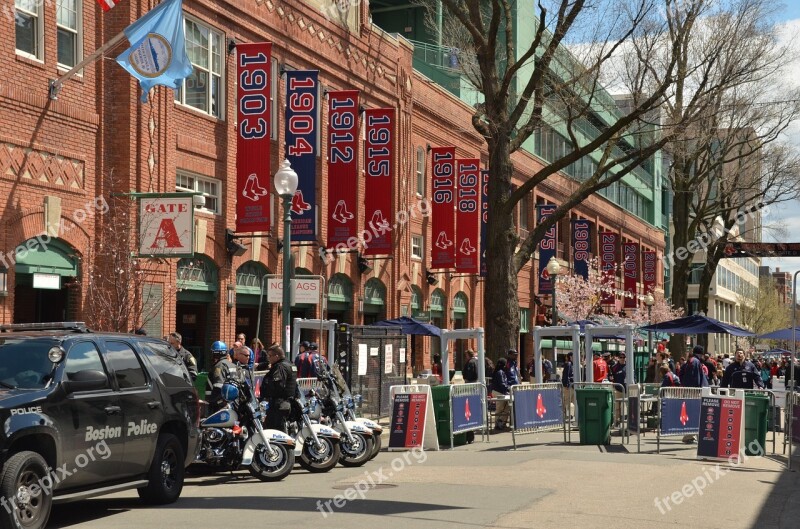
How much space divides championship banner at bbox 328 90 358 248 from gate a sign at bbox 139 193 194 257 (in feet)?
32.0

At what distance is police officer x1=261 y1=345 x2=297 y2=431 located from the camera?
50.0ft

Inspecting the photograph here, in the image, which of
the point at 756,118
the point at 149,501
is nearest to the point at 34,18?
the point at 149,501

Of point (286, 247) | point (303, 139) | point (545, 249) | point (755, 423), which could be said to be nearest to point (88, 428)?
point (286, 247)

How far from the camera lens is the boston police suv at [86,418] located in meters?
9.66

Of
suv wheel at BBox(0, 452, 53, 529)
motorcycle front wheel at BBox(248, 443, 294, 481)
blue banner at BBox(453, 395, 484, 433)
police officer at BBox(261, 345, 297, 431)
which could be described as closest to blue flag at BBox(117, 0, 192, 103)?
police officer at BBox(261, 345, 297, 431)

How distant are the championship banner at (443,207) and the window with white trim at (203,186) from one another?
13.0m

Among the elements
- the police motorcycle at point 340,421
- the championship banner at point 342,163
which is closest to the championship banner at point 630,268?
the championship banner at point 342,163

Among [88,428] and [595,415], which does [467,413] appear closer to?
[595,415]

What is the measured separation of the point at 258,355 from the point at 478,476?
1016cm

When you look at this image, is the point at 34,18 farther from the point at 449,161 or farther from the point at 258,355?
the point at 449,161

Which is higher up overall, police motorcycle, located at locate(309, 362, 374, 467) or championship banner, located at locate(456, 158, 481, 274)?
championship banner, located at locate(456, 158, 481, 274)

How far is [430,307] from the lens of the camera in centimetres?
4041

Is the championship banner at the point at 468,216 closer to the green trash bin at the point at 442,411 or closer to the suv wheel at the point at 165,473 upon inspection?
the green trash bin at the point at 442,411

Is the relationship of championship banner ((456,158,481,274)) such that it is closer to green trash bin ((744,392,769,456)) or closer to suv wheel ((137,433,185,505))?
green trash bin ((744,392,769,456))
